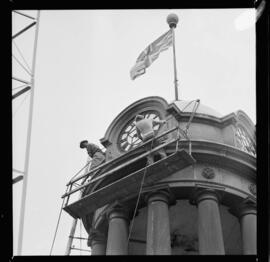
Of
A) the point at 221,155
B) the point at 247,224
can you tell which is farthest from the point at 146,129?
the point at 247,224

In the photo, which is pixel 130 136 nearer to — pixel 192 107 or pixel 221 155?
pixel 192 107

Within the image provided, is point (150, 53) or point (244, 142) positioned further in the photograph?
point (150, 53)

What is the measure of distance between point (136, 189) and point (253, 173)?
4817 millimetres

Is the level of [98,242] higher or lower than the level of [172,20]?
lower

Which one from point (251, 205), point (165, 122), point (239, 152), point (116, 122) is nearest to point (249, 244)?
point (251, 205)

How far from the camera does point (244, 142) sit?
32.9 metres

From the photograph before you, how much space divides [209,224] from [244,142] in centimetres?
551

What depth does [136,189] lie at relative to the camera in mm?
30141

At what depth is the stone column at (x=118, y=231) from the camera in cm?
2983

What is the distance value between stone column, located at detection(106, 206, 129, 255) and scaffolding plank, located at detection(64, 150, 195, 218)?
655 mm

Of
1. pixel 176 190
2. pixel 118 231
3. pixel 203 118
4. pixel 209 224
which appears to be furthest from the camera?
pixel 203 118

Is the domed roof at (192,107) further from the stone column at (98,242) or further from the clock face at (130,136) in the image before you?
the stone column at (98,242)

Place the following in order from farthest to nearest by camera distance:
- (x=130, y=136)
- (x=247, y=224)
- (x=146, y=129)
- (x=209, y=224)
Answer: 1. (x=130, y=136)
2. (x=146, y=129)
3. (x=247, y=224)
4. (x=209, y=224)
